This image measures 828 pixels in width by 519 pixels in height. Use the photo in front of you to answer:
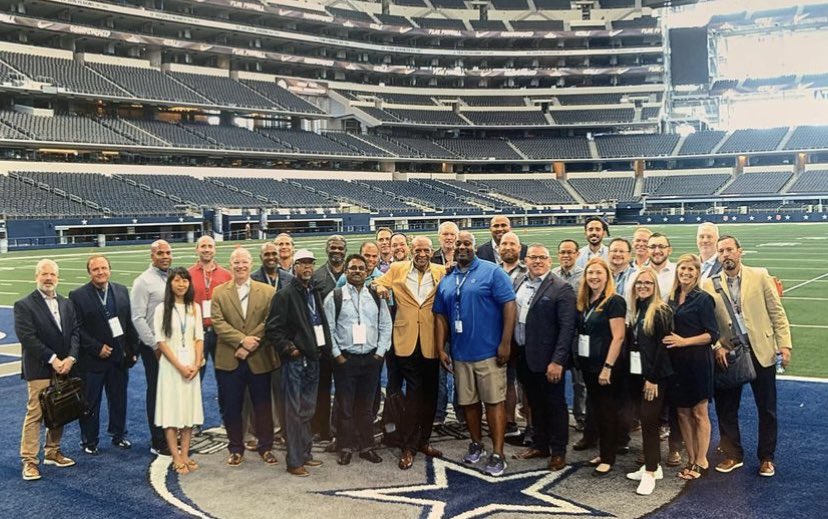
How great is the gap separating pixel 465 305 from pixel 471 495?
1593 mm

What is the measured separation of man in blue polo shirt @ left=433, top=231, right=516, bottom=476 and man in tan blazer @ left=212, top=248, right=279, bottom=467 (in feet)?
5.33

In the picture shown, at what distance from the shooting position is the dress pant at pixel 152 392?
22.7ft

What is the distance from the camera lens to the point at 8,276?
2502 cm

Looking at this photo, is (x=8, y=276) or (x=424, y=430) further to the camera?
(x=8, y=276)

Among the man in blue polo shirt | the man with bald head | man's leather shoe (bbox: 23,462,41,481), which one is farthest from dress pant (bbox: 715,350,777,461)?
man's leather shoe (bbox: 23,462,41,481)

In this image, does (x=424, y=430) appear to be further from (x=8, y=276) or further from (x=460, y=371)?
(x=8, y=276)

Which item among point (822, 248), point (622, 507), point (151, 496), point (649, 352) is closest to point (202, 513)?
point (151, 496)

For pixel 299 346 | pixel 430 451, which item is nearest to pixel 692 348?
pixel 430 451

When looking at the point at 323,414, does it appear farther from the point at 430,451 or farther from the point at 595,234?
the point at 595,234

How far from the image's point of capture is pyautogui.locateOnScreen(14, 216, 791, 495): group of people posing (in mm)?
5969

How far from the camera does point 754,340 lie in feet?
19.6

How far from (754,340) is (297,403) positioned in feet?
12.8

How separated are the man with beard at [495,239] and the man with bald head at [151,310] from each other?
11.2 ft

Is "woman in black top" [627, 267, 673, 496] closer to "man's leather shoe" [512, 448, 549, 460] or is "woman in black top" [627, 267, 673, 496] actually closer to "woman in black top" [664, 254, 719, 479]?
"woman in black top" [664, 254, 719, 479]
